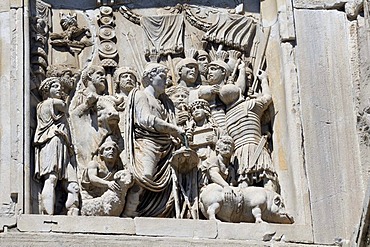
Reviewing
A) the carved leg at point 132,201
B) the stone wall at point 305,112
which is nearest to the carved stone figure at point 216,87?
the stone wall at point 305,112

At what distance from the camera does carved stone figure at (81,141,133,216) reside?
1408cm

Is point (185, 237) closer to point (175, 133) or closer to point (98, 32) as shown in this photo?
point (175, 133)

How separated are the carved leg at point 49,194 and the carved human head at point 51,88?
2.13ft

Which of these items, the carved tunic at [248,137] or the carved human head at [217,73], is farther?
the carved human head at [217,73]

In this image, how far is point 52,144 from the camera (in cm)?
1424

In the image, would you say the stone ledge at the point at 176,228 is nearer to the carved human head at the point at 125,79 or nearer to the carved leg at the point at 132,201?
the carved leg at the point at 132,201

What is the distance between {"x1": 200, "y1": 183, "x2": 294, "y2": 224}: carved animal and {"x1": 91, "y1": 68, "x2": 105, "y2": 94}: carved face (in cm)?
116

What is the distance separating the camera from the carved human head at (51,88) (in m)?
14.5

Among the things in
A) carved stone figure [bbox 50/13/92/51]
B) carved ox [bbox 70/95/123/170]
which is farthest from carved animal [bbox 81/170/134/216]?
carved stone figure [bbox 50/13/92/51]

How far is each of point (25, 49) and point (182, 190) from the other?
1.59 metres

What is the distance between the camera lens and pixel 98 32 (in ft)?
49.1

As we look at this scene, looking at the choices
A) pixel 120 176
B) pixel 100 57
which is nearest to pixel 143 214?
pixel 120 176

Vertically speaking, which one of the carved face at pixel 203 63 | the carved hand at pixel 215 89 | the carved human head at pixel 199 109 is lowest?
the carved human head at pixel 199 109

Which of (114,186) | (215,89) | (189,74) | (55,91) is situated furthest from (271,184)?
(55,91)
